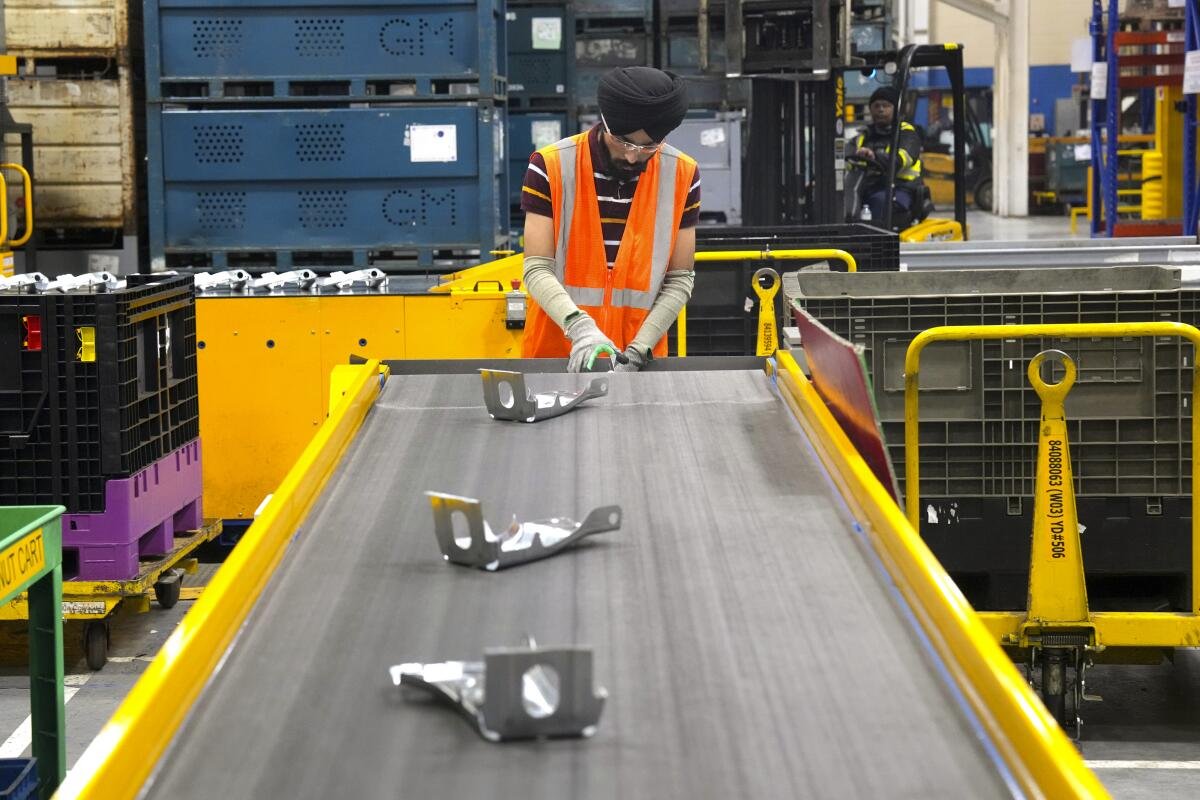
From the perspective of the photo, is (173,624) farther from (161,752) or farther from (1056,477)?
(161,752)

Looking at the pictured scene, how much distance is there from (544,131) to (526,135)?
5.7 inches

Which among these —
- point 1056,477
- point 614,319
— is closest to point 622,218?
point 614,319

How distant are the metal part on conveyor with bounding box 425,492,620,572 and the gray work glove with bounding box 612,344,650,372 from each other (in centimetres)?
173

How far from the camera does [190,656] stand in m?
1.78

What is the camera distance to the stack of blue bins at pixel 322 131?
8.50 meters

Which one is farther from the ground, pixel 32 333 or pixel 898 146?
pixel 898 146

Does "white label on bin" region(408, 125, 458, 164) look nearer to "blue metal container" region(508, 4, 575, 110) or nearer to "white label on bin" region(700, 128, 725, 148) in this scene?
"blue metal container" region(508, 4, 575, 110)

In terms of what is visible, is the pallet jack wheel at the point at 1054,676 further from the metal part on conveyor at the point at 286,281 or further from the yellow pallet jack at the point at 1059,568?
the metal part on conveyor at the point at 286,281

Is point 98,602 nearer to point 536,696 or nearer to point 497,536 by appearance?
point 497,536

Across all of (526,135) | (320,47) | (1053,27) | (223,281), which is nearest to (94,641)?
(223,281)

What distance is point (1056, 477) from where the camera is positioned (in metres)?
4.55

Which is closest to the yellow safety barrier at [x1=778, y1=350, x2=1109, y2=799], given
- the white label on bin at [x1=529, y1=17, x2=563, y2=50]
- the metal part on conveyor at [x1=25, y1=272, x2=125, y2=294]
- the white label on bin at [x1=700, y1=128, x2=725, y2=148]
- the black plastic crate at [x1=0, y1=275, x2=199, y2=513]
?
the black plastic crate at [x1=0, y1=275, x2=199, y2=513]

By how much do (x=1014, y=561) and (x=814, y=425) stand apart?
7.67ft

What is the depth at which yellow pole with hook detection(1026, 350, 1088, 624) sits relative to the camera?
4.50 metres
